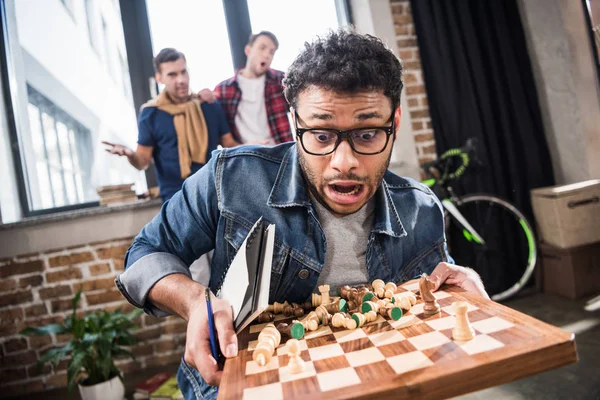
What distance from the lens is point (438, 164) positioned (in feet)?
9.71

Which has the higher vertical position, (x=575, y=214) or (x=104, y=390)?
(x=575, y=214)

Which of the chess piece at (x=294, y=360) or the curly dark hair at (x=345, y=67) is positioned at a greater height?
the curly dark hair at (x=345, y=67)

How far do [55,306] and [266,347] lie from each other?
261 cm

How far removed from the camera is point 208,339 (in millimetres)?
739

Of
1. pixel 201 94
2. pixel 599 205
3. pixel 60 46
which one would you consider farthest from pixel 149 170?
pixel 599 205

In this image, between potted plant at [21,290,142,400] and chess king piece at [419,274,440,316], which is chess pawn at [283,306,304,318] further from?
potted plant at [21,290,142,400]

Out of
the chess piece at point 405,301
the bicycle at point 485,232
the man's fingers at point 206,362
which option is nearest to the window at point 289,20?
the bicycle at point 485,232

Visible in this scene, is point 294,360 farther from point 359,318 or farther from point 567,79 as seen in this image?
point 567,79

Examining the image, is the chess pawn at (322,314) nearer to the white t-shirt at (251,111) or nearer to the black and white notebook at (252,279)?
the black and white notebook at (252,279)

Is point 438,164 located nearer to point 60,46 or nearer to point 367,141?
point 367,141

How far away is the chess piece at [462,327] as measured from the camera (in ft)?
2.04

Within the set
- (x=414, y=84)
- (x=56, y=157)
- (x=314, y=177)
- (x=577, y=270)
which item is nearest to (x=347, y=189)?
(x=314, y=177)

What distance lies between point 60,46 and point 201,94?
4.36ft

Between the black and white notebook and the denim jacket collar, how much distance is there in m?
0.34
